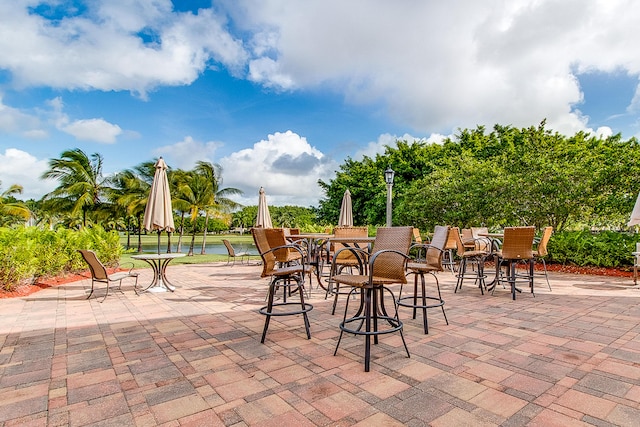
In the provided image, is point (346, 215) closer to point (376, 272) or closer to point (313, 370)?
point (376, 272)

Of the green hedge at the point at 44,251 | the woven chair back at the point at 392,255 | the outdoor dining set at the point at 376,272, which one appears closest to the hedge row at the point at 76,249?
the green hedge at the point at 44,251

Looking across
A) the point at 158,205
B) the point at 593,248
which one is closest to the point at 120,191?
the point at 158,205

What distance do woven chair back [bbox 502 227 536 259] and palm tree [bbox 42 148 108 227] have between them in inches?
866

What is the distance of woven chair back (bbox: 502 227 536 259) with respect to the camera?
493 cm

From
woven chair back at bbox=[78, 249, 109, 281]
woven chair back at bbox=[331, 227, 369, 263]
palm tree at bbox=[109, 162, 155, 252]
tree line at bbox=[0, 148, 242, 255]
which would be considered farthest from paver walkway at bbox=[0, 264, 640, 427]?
palm tree at bbox=[109, 162, 155, 252]

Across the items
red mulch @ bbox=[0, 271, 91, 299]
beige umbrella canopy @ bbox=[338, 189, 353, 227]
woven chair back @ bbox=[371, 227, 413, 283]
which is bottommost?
red mulch @ bbox=[0, 271, 91, 299]

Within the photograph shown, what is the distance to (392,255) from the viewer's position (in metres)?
2.88

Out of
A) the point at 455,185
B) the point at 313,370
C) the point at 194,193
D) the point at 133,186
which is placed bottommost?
the point at 313,370

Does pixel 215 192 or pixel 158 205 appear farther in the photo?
pixel 215 192

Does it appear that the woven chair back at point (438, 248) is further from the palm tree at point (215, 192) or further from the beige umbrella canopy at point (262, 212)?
the palm tree at point (215, 192)

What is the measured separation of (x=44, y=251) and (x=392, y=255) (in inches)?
274

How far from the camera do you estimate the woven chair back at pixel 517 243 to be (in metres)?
4.93

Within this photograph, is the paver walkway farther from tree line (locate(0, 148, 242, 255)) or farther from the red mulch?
tree line (locate(0, 148, 242, 255))

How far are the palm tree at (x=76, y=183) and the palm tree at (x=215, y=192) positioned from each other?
20.5 ft
